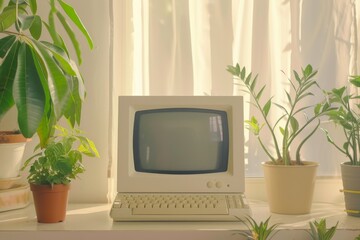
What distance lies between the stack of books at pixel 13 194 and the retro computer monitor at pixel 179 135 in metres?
0.37

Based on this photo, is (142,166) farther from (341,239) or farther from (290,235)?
(341,239)

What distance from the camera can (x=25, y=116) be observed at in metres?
1.14

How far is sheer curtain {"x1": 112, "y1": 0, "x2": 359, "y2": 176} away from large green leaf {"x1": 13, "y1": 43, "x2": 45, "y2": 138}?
732 mm

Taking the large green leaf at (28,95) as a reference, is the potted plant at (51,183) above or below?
below

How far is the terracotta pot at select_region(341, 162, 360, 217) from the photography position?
1607 millimetres

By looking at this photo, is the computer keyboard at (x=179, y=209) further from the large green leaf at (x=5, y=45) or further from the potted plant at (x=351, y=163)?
the large green leaf at (x=5, y=45)

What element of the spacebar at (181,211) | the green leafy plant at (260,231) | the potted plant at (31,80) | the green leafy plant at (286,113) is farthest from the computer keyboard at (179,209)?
the potted plant at (31,80)

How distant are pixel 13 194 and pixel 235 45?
99cm

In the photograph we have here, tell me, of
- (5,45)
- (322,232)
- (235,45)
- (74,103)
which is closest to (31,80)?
(5,45)

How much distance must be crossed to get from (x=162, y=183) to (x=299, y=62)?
74 centimetres

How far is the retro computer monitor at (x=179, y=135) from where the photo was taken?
5.43 feet

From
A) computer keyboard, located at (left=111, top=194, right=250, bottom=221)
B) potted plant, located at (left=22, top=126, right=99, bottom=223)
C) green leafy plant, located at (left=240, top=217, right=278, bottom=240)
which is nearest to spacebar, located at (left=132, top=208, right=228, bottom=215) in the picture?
computer keyboard, located at (left=111, top=194, right=250, bottom=221)

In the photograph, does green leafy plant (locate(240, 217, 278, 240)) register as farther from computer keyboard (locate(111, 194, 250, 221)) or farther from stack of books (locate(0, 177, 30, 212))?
stack of books (locate(0, 177, 30, 212))

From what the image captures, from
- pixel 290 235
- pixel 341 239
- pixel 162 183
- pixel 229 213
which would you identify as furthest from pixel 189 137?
pixel 341 239
